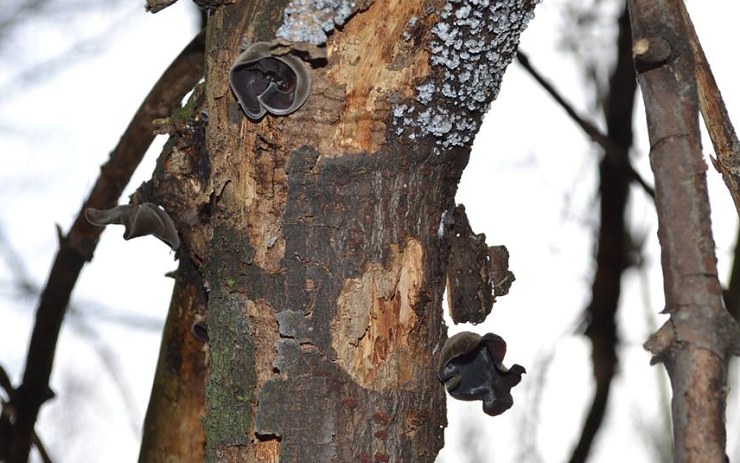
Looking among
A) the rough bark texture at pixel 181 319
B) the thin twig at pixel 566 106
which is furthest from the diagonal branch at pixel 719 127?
the thin twig at pixel 566 106

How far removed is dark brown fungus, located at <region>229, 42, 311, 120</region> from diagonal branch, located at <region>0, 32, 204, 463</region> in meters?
0.51

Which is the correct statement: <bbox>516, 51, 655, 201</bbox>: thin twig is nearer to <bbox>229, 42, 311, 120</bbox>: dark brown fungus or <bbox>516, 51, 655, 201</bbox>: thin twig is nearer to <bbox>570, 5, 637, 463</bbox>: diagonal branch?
<bbox>570, 5, 637, 463</bbox>: diagonal branch

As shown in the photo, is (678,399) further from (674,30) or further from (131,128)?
(131,128)

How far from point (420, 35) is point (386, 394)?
0.28 m

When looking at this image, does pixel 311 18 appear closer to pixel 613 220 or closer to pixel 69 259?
pixel 69 259

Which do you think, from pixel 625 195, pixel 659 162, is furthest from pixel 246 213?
pixel 625 195

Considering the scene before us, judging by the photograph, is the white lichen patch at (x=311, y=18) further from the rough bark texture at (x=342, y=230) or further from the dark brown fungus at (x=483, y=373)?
the dark brown fungus at (x=483, y=373)

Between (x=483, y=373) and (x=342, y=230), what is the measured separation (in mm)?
190

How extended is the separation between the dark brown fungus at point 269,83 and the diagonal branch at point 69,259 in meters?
0.51

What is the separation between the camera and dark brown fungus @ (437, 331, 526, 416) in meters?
0.77

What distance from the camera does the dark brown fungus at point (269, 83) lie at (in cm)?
69

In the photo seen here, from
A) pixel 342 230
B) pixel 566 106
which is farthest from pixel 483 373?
pixel 566 106

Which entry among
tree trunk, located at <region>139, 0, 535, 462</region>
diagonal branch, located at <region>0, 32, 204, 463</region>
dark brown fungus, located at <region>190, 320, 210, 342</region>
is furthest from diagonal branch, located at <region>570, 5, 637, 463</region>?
tree trunk, located at <region>139, 0, 535, 462</region>

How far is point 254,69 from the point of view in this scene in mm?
703
